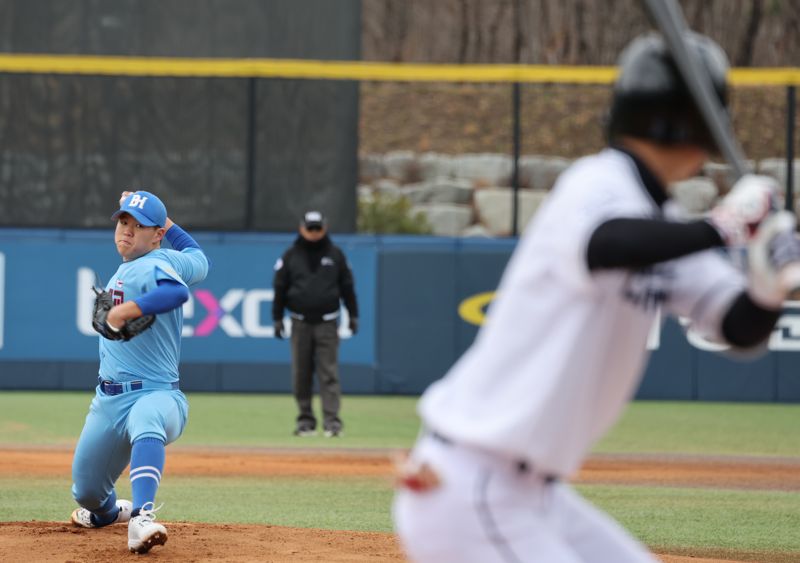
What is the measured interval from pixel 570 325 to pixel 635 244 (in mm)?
222

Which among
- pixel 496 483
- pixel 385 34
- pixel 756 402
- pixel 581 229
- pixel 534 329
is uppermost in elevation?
pixel 385 34

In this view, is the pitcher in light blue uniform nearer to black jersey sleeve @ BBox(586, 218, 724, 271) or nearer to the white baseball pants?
the white baseball pants

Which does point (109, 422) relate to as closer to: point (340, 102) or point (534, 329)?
point (534, 329)

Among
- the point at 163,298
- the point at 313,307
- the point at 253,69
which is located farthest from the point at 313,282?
the point at 163,298

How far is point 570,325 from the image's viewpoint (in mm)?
3008

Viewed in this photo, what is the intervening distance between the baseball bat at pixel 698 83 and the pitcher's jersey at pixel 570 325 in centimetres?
21

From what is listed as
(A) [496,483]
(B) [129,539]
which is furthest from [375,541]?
(A) [496,483]

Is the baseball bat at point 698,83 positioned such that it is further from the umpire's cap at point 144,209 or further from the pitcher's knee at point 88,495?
the pitcher's knee at point 88,495

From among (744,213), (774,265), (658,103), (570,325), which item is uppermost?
(658,103)

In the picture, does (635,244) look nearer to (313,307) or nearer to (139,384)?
(139,384)

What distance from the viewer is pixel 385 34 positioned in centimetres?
3191

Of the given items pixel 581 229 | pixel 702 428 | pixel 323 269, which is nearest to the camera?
pixel 581 229

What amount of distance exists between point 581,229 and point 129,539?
4208 millimetres

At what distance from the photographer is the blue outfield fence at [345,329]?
56.7 ft
